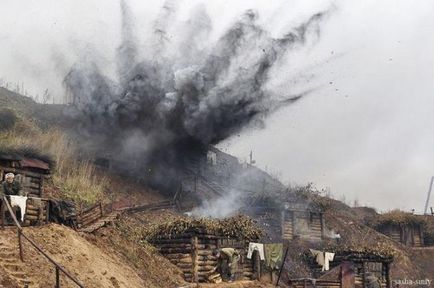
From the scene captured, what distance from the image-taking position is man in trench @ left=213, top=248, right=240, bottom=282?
79.5ft

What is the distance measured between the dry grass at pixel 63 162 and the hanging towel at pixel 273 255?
1085 centimetres

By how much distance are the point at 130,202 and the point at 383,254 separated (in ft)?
56.8

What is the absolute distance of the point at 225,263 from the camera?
2438cm

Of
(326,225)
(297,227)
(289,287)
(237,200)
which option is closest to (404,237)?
(326,225)

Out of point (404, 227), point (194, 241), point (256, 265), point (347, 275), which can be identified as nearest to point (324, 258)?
point (347, 275)

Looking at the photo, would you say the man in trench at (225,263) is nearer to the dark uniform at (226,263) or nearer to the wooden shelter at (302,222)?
the dark uniform at (226,263)

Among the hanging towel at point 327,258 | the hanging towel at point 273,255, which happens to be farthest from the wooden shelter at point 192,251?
the hanging towel at point 327,258

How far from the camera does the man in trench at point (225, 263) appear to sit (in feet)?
79.5

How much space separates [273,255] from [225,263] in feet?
14.6

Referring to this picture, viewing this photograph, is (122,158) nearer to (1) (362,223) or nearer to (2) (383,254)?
(2) (383,254)

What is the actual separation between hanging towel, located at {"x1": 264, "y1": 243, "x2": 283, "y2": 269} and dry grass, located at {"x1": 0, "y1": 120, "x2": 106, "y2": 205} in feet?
35.6

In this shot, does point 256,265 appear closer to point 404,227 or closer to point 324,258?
point 324,258

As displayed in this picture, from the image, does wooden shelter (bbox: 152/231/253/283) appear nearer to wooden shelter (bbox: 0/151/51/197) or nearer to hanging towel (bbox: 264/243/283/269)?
hanging towel (bbox: 264/243/283/269)

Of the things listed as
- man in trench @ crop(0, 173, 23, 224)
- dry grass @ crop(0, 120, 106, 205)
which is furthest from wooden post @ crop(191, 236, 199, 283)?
dry grass @ crop(0, 120, 106, 205)
